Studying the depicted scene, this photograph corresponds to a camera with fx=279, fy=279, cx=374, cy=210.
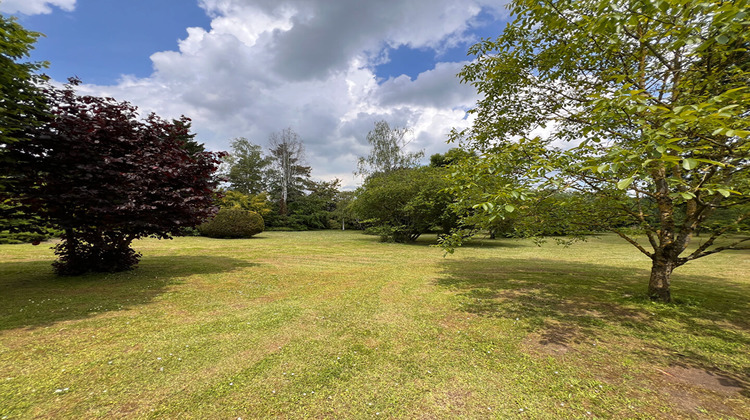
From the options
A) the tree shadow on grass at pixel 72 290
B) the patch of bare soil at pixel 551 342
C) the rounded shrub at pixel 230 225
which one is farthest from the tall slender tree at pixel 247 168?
the patch of bare soil at pixel 551 342

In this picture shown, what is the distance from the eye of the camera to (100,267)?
698 cm

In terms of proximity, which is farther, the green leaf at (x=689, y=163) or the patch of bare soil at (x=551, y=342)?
the patch of bare soil at (x=551, y=342)

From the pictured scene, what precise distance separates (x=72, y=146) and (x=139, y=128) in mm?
1390

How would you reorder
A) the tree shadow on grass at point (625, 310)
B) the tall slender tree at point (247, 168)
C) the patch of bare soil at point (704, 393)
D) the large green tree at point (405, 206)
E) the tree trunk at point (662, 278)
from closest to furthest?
the patch of bare soil at point (704, 393) < the tree shadow on grass at point (625, 310) < the tree trunk at point (662, 278) < the large green tree at point (405, 206) < the tall slender tree at point (247, 168)

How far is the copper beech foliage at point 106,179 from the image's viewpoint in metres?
5.63

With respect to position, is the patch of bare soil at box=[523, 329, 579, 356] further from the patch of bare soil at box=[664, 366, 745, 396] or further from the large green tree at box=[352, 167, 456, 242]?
the large green tree at box=[352, 167, 456, 242]

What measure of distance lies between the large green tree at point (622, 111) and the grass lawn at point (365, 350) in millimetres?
1634

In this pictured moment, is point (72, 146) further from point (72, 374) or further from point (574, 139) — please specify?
point (574, 139)

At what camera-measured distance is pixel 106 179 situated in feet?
20.2

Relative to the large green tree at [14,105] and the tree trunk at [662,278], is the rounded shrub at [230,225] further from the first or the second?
the tree trunk at [662,278]

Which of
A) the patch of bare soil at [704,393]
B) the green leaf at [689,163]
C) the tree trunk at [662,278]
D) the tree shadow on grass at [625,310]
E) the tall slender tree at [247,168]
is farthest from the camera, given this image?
the tall slender tree at [247,168]

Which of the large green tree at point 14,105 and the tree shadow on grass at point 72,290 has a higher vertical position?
the large green tree at point 14,105

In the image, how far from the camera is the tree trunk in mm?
4992

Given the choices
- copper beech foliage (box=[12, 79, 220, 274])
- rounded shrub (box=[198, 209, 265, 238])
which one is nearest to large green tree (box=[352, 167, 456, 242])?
rounded shrub (box=[198, 209, 265, 238])
